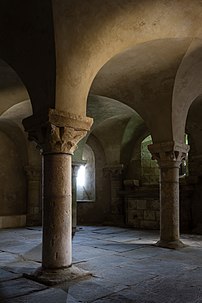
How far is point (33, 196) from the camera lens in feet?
41.2

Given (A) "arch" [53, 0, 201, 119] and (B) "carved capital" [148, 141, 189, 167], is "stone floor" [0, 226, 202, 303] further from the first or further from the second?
(A) "arch" [53, 0, 201, 119]

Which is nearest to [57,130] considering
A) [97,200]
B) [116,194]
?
[116,194]

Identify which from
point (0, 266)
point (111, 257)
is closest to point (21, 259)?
point (0, 266)

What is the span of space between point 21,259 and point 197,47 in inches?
193

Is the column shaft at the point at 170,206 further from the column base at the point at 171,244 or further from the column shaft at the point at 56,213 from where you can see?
the column shaft at the point at 56,213

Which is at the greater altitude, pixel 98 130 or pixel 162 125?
pixel 98 130

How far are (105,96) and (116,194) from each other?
18.1 feet

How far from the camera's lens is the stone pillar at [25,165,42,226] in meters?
12.4

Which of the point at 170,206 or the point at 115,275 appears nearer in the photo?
the point at 115,275

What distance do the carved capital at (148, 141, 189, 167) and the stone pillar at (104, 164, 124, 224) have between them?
525 cm

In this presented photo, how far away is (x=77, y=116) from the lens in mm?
4750

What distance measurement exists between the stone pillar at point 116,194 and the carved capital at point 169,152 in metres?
5.25

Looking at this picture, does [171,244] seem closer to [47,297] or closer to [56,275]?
[56,275]

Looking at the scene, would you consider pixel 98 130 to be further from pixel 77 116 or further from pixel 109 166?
pixel 77 116
